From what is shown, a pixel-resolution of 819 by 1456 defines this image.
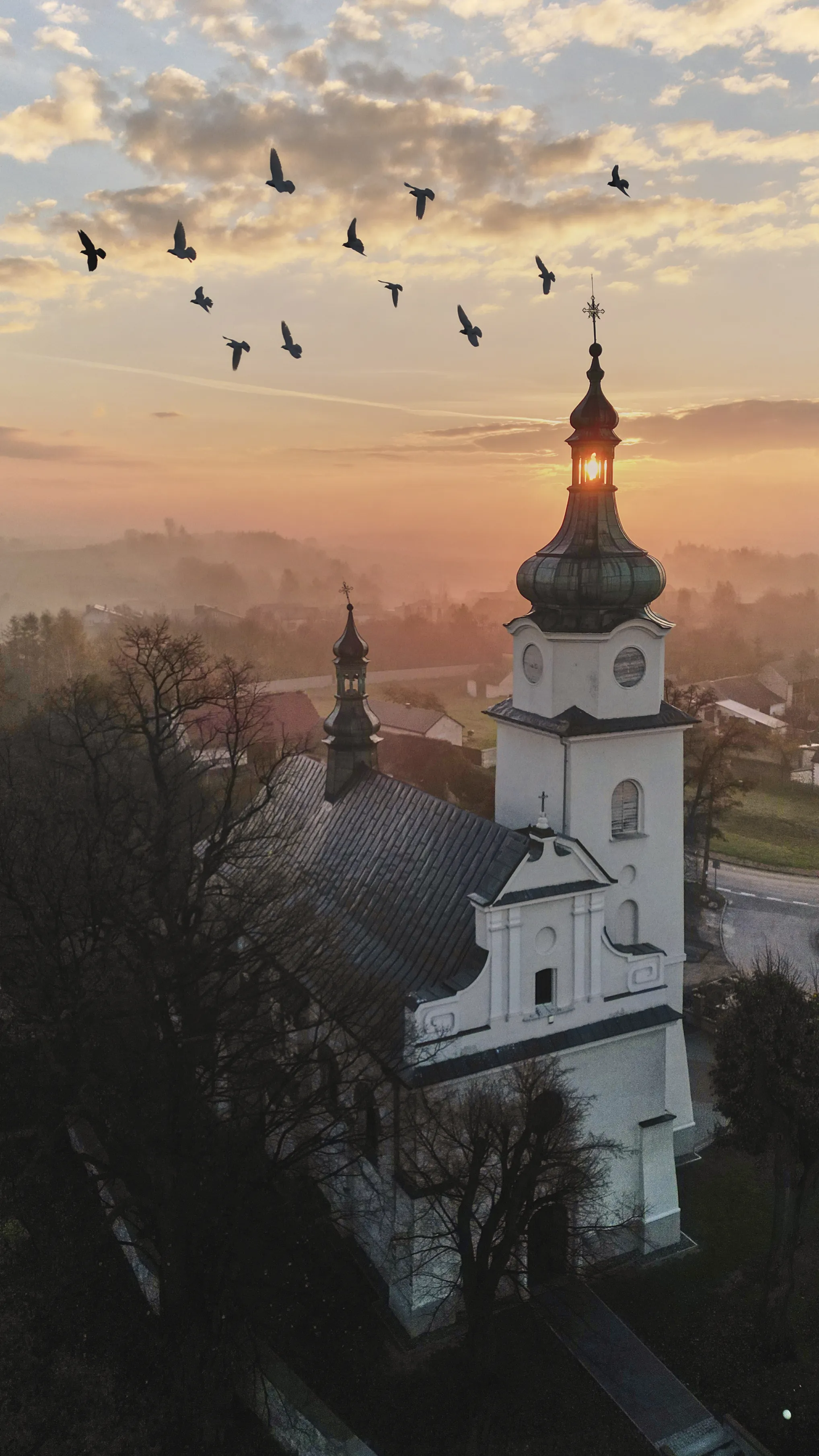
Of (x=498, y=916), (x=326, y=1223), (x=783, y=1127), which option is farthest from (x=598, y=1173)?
(x=326, y=1223)

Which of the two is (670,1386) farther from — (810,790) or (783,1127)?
(810,790)

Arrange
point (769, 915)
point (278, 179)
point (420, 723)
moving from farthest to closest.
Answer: point (420, 723), point (769, 915), point (278, 179)

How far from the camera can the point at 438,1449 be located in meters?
16.7

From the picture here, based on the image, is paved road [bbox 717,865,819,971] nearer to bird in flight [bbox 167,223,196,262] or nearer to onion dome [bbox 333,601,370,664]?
onion dome [bbox 333,601,370,664]

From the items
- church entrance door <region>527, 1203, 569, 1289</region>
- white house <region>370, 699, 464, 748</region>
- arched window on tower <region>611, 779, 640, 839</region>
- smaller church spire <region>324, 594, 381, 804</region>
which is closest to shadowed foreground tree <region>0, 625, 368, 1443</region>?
church entrance door <region>527, 1203, 569, 1289</region>

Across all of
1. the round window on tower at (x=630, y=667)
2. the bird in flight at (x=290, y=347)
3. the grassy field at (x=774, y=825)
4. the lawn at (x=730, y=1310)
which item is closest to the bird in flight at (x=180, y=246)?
the bird in flight at (x=290, y=347)

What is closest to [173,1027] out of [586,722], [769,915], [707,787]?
[586,722]

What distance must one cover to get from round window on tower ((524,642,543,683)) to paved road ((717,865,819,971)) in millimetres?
20709

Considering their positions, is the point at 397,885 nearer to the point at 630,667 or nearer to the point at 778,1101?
the point at 630,667

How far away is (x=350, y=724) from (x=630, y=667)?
894 cm

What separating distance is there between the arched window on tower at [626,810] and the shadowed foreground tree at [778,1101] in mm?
4278

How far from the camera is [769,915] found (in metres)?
44.0

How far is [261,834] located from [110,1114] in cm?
607

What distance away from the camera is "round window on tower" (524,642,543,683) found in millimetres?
22000
